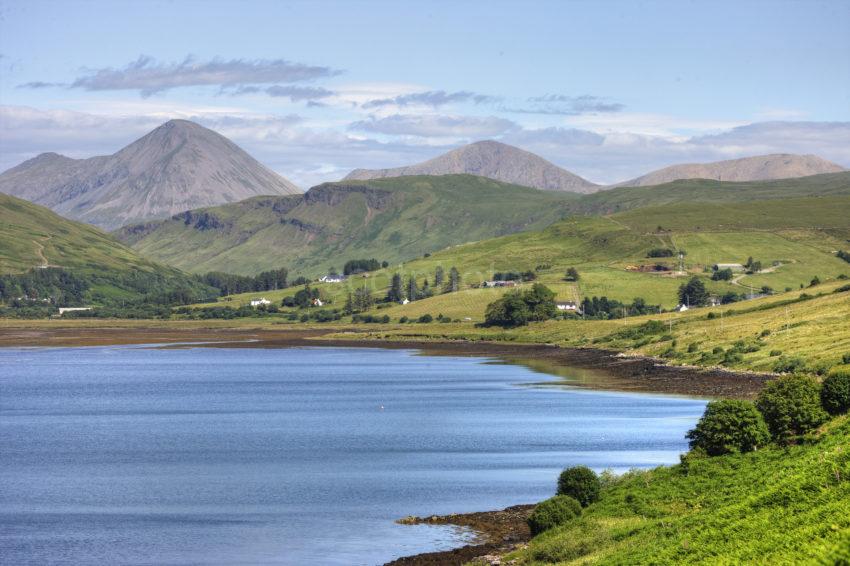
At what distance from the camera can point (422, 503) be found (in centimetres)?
5775

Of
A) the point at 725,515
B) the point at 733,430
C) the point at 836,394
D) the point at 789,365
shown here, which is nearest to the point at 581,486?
the point at 733,430

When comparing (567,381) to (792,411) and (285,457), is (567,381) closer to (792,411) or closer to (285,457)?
(285,457)

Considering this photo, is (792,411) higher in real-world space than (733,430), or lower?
higher

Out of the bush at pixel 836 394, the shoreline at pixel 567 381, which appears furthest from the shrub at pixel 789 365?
the bush at pixel 836 394

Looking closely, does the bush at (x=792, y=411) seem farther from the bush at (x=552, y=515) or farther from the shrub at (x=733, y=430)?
the bush at (x=552, y=515)

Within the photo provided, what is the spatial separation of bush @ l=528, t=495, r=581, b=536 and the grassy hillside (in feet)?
2.39

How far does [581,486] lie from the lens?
48.2m

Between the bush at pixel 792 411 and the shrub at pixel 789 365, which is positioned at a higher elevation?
the bush at pixel 792 411

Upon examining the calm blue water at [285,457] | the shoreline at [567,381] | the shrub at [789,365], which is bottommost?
the calm blue water at [285,457]

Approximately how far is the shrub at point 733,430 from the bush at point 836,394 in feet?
12.7

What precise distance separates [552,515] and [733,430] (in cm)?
1202

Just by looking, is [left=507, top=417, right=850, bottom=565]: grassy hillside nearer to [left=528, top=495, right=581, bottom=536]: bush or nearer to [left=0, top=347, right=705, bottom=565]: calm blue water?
[left=528, top=495, right=581, bottom=536]: bush

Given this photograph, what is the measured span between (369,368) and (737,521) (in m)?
137

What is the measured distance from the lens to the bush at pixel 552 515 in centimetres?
4450
